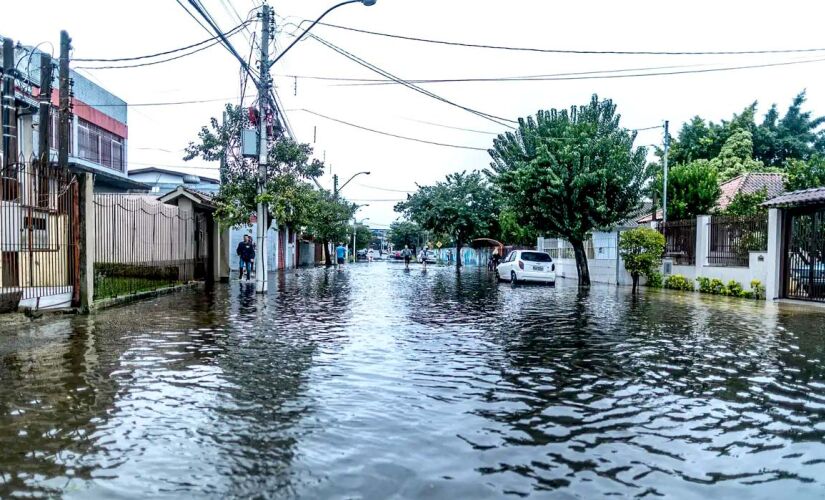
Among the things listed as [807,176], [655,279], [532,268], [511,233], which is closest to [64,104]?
[532,268]

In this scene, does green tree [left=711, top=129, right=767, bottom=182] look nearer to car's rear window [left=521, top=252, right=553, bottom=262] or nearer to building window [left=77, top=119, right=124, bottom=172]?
car's rear window [left=521, top=252, right=553, bottom=262]

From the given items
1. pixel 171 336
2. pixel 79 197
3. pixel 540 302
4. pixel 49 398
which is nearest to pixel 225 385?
pixel 49 398

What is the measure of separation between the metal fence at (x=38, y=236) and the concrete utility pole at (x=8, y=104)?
6008mm

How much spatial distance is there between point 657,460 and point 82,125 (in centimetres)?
3275

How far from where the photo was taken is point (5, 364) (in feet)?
24.7

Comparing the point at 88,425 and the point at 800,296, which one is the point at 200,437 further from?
the point at 800,296

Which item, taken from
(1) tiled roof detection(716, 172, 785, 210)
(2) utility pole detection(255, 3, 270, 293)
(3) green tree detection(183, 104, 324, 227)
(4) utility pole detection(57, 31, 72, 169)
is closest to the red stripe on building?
(3) green tree detection(183, 104, 324, 227)

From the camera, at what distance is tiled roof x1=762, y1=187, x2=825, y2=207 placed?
17134 mm

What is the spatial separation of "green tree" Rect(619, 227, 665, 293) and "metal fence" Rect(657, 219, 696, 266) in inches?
40.3

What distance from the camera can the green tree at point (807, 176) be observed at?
29922 mm

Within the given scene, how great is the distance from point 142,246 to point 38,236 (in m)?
5.51

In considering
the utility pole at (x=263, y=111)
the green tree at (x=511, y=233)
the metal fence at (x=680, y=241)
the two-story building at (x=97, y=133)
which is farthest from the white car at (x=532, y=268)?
the two-story building at (x=97, y=133)

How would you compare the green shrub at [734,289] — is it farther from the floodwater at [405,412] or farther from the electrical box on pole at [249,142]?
the electrical box on pole at [249,142]

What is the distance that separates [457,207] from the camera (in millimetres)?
49156
